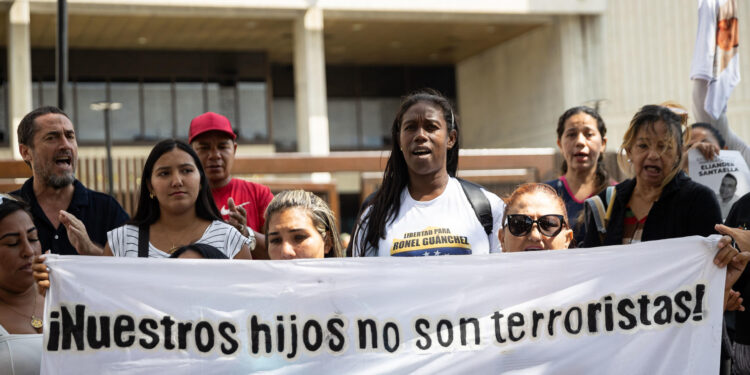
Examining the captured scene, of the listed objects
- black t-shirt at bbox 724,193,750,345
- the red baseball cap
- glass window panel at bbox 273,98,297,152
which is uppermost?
glass window panel at bbox 273,98,297,152

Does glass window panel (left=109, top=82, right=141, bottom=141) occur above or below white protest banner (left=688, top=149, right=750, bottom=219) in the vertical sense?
above

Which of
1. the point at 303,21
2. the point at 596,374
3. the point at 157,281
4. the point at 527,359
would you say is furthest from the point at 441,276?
the point at 303,21

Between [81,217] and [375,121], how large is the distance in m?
28.6

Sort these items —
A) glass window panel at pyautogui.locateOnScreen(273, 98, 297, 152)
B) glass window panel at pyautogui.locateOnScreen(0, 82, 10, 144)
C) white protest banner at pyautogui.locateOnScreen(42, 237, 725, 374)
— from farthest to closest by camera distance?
glass window panel at pyautogui.locateOnScreen(273, 98, 297, 152)
glass window panel at pyautogui.locateOnScreen(0, 82, 10, 144)
white protest banner at pyautogui.locateOnScreen(42, 237, 725, 374)

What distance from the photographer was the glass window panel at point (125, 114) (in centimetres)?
2897

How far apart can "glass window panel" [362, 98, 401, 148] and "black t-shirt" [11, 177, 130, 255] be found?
1107 inches

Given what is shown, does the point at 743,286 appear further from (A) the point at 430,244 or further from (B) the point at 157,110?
(B) the point at 157,110

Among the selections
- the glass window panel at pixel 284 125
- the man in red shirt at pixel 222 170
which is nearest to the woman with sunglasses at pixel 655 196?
the man in red shirt at pixel 222 170

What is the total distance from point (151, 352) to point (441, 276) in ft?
4.15

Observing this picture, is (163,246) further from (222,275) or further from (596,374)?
(596,374)

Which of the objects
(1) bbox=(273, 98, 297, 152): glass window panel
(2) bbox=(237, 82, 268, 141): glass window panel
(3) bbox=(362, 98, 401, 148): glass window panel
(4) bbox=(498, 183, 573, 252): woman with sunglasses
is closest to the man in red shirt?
(4) bbox=(498, 183, 573, 252): woman with sunglasses

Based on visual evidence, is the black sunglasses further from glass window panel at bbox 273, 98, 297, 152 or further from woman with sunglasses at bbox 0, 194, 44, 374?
glass window panel at bbox 273, 98, 297, 152

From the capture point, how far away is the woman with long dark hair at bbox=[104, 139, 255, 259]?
15.4ft

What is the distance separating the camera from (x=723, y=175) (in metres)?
5.91
